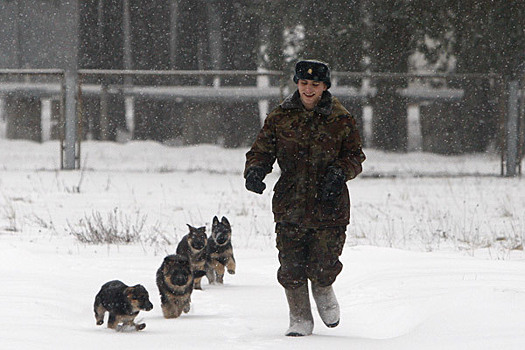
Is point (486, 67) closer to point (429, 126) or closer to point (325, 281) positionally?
point (429, 126)

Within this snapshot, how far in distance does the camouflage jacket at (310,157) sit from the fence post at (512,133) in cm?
1373

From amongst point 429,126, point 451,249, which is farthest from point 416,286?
point 429,126

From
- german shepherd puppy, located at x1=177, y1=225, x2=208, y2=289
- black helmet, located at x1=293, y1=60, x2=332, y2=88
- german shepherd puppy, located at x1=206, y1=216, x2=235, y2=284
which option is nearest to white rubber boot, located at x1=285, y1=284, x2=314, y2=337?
black helmet, located at x1=293, y1=60, x2=332, y2=88

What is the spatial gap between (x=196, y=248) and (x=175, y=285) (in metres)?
0.94

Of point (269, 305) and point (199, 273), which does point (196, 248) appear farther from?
point (269, 305)

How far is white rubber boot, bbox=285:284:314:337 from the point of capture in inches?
195

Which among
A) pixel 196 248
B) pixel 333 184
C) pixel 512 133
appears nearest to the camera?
pixel 333 184

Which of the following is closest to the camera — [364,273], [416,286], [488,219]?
[416,286]

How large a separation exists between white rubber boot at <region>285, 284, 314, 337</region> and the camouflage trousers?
0.19 feet

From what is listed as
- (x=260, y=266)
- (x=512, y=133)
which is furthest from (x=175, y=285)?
(x=512, y=133)

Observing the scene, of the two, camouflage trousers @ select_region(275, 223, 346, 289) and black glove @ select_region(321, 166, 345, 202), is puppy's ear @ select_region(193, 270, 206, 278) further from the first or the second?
black glove @ select_region(321, 166, 345, 202)

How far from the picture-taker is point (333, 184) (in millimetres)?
4691

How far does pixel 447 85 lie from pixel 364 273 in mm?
11955

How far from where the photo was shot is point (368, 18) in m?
17.5
